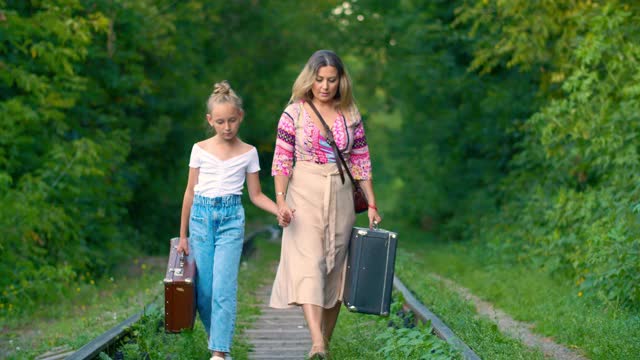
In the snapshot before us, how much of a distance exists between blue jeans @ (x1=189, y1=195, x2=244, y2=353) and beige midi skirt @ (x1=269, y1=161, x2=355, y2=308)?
374mm

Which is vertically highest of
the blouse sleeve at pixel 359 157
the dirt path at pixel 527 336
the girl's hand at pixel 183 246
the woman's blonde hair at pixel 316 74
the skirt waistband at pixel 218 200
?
the woman's blonde hair at pixel 316 74

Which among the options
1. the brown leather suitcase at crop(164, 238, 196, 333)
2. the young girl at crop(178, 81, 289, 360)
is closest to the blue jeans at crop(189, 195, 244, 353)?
the young girl at crop(178, 81, 289, 360)

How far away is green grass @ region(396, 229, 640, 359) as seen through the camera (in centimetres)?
782

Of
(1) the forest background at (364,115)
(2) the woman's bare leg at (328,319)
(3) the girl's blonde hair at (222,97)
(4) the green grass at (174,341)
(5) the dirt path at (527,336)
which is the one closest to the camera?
(3) the girl's blonde hair at (222,97)

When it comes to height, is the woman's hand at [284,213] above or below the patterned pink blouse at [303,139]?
below

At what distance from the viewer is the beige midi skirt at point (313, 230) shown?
22.7ft

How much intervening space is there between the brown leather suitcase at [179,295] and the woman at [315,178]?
2.20 feet

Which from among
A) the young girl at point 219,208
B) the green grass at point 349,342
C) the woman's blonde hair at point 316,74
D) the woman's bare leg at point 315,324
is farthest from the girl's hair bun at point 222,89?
the green grass at point 349,342

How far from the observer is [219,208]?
6.73 meters

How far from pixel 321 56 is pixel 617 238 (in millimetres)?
4851

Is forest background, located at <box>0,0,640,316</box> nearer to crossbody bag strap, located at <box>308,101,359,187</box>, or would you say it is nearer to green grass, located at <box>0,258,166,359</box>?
green grass, located at <box>0,258,166,359</box>

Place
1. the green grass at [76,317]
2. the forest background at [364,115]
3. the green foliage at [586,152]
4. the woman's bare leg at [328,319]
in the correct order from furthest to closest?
the forest background at [364,115] < the green foliage at [586,152] < the green grass at [76,317] < the woman's bare leg at [328,319]

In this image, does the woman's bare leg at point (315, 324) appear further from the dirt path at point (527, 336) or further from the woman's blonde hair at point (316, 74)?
the dirt path at point (527, 336)

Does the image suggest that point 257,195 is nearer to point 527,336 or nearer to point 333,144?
point 333,144
